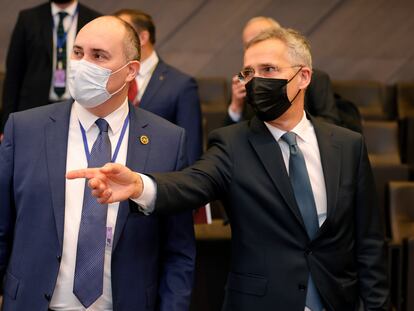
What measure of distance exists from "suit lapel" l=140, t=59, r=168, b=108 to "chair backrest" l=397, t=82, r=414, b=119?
3.46m

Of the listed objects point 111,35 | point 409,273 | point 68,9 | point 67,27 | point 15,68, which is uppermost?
point 68,9

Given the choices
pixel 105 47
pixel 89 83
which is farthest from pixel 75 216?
pixel 105 47

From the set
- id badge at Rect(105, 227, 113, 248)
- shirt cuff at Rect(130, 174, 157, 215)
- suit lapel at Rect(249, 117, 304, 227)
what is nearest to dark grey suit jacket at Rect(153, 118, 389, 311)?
suit lapel at Rect(249, 117, 304, 227)

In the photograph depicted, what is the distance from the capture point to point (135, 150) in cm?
239

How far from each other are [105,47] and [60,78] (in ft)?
6.40

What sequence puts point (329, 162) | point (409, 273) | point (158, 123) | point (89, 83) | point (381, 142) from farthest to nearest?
point (381, 142), point (409, 273), point (329, 162), point (158, 123), point (89, 83)

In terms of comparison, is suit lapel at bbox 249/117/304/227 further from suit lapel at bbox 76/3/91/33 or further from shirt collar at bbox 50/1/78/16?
shirt collar at bbox 50/1/78/16

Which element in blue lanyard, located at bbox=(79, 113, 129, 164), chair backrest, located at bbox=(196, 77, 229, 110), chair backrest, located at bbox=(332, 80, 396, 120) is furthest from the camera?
chair backrest, located at bbox=(332, 80, 396, 120)

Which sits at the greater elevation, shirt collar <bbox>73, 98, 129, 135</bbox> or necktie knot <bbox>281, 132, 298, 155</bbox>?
shirt collar <bbox>73, 98, 129, 135</bbox>

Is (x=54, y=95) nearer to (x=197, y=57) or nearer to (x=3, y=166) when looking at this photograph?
(x=3, y=166)

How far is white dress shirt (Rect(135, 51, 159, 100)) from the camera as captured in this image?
12.9 feet

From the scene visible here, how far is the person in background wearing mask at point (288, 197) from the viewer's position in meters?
2.49

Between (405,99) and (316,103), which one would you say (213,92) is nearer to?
(405,99)

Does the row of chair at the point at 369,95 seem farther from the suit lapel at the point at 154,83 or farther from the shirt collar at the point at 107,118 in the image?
the shirt collar at the point at 107,118
